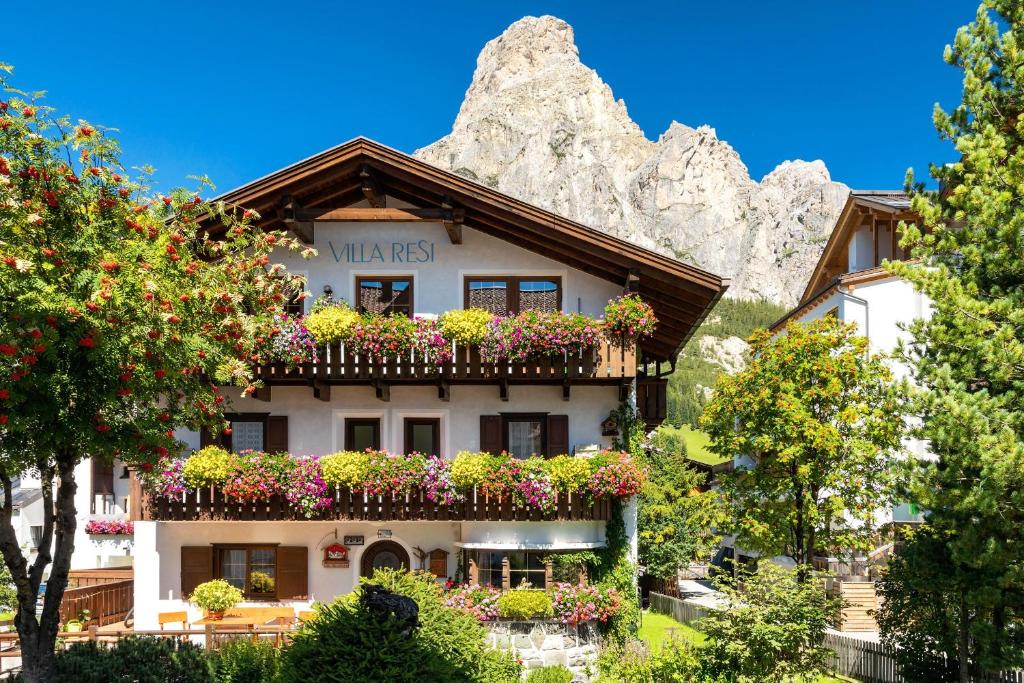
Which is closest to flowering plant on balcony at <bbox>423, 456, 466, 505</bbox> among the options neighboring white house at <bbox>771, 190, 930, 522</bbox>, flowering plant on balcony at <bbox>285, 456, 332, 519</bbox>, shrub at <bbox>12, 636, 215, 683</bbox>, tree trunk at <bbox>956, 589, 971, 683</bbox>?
flowering plant on balcony at <bbox>285, 456, 332, 519</bbox>

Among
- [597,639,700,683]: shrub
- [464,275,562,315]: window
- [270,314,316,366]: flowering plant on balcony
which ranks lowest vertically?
[597,639,700,683]: shrub

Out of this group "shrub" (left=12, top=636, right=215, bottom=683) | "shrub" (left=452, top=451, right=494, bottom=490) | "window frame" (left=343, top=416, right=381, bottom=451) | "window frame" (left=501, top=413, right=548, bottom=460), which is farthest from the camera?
"window frame" (left=343, top=416, right=381, bottom=451)

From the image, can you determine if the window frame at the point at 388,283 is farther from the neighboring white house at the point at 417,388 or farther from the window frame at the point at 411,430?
the window frame at the point at 411,430

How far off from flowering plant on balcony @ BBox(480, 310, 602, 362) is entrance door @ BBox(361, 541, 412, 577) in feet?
16.7

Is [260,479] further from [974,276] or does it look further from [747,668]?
[974,276]

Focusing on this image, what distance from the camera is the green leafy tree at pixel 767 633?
1511cm

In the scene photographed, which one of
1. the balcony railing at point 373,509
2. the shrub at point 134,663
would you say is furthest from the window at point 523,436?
the shrub at point 134,663

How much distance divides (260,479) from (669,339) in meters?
11.3

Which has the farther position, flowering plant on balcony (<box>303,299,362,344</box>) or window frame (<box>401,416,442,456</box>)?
window frame (<box>401,416,442,456</box>)

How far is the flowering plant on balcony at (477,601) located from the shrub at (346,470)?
309 cm

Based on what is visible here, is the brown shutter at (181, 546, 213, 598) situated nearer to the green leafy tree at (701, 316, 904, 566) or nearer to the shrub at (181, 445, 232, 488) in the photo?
the shrub at (181, 445, 232, 488)

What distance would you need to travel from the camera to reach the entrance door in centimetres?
1973

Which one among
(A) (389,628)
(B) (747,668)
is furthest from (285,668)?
(B) (747,668)

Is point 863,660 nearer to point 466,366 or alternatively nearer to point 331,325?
point 466,366
